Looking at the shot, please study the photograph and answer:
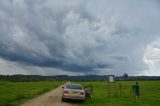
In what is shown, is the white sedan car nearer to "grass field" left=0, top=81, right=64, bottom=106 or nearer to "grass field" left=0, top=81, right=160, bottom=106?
"grass field" left=0, top=81, right=160, bottom=106

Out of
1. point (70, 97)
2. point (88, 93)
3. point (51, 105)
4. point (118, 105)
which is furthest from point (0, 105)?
point (88, 93)

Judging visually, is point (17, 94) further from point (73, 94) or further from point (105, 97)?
point (73, 94)

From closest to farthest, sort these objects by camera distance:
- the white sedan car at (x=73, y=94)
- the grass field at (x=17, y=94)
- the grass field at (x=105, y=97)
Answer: the grass field at (x=17, y=94) < the grass field at (x=105, y=97) < the white sedan car at (x=73, y=94)

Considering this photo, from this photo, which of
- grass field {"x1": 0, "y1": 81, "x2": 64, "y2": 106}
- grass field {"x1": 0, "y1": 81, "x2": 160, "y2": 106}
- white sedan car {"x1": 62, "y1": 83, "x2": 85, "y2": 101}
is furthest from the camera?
white sedan car {"x1": 62, "y1": 83, "x2": 85, "y2": 101}

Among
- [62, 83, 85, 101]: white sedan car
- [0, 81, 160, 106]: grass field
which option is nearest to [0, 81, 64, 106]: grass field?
[0, 81, 160, 106]: grass field

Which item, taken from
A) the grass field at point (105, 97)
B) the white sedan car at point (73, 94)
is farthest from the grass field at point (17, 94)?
the white sedan car at point (73, 94)

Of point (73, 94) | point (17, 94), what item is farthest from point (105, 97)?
point (17, 94)

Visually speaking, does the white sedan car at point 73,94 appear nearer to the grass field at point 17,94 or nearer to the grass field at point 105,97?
the grass field at point 105,97

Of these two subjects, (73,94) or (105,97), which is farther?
(105,97)

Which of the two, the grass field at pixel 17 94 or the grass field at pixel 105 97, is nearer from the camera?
the grass field at pixel 17 94

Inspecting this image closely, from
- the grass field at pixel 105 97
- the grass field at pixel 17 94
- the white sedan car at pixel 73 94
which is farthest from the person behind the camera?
the white sedan car at pixel 73 94

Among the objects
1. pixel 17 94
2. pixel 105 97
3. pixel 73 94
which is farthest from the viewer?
pixel 17 94

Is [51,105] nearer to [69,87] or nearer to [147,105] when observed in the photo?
[69,87]

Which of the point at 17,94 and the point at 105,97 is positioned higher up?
the point at 17,94
